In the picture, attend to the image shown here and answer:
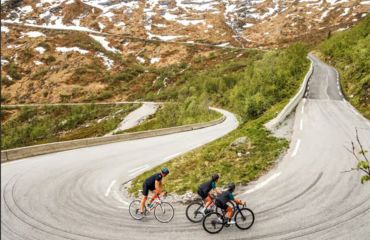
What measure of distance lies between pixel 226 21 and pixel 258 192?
183 metres

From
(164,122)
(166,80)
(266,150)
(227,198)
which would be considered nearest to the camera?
(227,198)

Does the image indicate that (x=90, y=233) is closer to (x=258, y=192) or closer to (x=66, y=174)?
(x=258, y=192)

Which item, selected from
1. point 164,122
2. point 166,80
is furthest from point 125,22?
point 164,122

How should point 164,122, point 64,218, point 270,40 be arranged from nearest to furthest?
1. point 64,218
2. point 164,122
3. point 270,40

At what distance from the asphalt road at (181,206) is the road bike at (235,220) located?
22 centimetres

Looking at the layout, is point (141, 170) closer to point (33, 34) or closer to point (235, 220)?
point (235, 220)

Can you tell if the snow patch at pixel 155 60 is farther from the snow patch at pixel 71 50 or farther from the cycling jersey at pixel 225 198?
the cycling jersey at pixel 225 198

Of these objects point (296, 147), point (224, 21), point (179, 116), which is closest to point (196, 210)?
point (296, 147)

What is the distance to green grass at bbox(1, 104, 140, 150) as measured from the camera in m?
78.1

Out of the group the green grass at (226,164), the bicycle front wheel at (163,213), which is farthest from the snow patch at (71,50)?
the bicycle front wheel at (163,213)

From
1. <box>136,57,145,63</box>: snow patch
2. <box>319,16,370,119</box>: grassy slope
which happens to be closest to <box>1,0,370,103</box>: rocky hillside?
<box>136,57,145,63</box>: snow patch

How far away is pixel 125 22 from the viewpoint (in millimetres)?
188625

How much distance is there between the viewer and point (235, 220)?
1109 cm

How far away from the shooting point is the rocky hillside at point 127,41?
4985 inches
